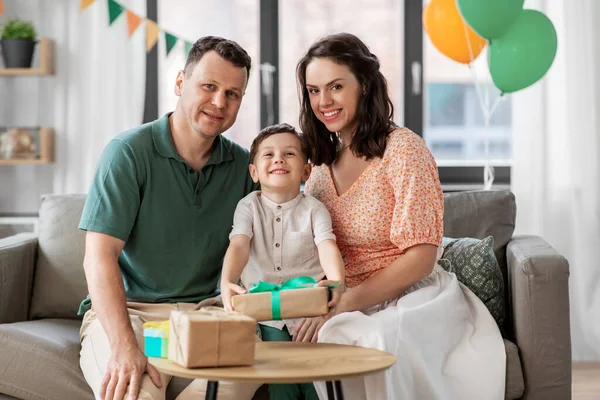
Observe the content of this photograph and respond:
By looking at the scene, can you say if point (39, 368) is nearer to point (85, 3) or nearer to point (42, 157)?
point (42, 157)

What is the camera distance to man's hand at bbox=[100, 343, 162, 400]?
1.85 m

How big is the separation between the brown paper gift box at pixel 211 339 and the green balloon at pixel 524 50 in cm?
228

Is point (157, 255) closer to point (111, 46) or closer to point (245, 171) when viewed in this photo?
point (245, 171)

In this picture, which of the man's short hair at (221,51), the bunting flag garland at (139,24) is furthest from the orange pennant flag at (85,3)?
the man's short hair at (221,51)

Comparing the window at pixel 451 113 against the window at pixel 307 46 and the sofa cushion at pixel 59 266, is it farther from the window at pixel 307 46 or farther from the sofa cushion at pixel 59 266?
the sofa cushion at pixel 59 266

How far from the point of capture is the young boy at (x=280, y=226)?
7.08 feet

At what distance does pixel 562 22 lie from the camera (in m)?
3.99

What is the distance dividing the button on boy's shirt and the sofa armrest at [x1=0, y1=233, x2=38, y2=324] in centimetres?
84

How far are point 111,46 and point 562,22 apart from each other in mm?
2200

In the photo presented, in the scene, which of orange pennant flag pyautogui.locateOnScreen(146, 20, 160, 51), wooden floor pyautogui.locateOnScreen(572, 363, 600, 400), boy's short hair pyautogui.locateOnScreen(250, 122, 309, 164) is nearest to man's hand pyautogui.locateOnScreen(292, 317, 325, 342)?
boy's short hair pyautogui.locateOnScreen(250, 122, 309, 164)

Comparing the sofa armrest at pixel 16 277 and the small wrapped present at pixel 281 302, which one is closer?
the small wrapped present at pixel 281 302

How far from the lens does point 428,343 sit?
2092 mm

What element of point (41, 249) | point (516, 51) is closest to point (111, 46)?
point (41, 249)

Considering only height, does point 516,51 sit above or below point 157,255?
above
